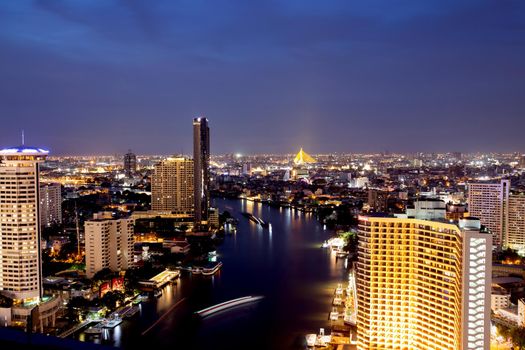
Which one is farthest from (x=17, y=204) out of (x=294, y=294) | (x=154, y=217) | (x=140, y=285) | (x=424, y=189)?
(x=424, y=189)

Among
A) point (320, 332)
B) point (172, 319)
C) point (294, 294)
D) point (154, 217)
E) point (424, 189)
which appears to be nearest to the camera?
point (320, 332)

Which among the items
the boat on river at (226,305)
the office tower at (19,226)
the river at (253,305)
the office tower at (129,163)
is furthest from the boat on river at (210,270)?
the office tower at (129,163)

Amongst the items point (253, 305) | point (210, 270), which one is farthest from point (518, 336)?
point (210, 270)

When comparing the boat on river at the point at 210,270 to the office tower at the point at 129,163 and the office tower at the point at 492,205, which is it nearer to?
the office tower at the point at 492,205

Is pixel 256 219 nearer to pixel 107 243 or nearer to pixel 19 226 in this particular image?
pixel 107 243

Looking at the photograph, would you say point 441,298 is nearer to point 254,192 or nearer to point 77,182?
point 254,192
